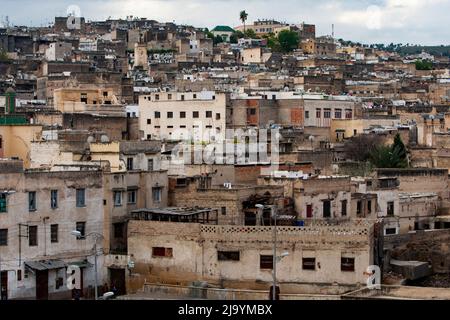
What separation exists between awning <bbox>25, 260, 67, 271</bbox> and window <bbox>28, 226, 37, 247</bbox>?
1.58 ft

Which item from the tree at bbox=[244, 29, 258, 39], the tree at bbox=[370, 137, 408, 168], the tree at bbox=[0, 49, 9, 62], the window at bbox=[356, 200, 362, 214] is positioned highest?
the tree at bbox=[244, 29, 258, 39]

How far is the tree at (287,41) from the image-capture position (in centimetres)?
12244

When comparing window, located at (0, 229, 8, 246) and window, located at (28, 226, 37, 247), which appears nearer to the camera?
window, located at (0, 229, 8, 246)

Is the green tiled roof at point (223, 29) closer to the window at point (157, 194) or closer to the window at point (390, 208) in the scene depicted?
the window at point (390, 208)

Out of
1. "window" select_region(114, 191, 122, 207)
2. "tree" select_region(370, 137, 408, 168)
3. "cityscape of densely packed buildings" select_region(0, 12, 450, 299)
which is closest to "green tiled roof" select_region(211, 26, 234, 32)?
"cityscape of densely packed buildings" select_region(0, 12, 450, 299)

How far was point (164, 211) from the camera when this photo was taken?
31.8 m

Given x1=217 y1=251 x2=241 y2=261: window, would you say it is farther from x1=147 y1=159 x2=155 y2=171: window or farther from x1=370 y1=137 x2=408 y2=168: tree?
x1=370 y1=137 x2=408 y2=168: tree

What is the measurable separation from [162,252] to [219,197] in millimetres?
2985

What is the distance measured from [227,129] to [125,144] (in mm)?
19328

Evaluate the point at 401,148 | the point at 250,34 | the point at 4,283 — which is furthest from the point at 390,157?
the point at 250,34

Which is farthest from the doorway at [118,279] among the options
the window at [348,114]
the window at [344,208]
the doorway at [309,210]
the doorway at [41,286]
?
the window at [348,114]

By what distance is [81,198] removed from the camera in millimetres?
31078

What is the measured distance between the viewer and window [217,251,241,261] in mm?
30203

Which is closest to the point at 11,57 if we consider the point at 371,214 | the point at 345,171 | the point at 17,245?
the point at 345,171
